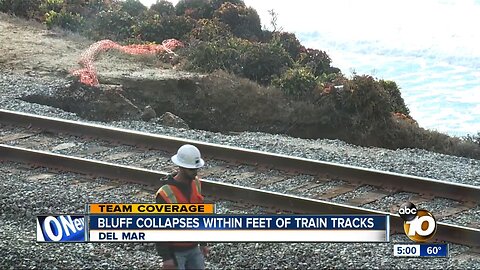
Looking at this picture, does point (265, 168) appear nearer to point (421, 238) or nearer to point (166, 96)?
point (421, 238)

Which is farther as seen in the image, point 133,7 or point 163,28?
point 133,7

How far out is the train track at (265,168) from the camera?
426 inches

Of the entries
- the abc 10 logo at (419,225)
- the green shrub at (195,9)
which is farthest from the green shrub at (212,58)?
the abc 10 logo at (419,225)

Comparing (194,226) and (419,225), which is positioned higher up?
(194,226)

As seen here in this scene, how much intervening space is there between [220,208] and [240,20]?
12.4m

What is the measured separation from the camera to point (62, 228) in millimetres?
9016

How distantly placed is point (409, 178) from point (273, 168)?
191 centimetres

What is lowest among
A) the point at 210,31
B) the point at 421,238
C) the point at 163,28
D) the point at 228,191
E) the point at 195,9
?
the point at 421,238

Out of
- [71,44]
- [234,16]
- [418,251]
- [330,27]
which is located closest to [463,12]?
[330,27]

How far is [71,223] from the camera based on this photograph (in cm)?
903

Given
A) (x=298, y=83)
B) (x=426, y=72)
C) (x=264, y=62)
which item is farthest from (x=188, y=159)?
(x=426, y=72)

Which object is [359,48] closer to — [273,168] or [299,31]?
[299,31]

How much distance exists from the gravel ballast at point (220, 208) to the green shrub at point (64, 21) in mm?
7152

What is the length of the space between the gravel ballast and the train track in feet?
0.63
